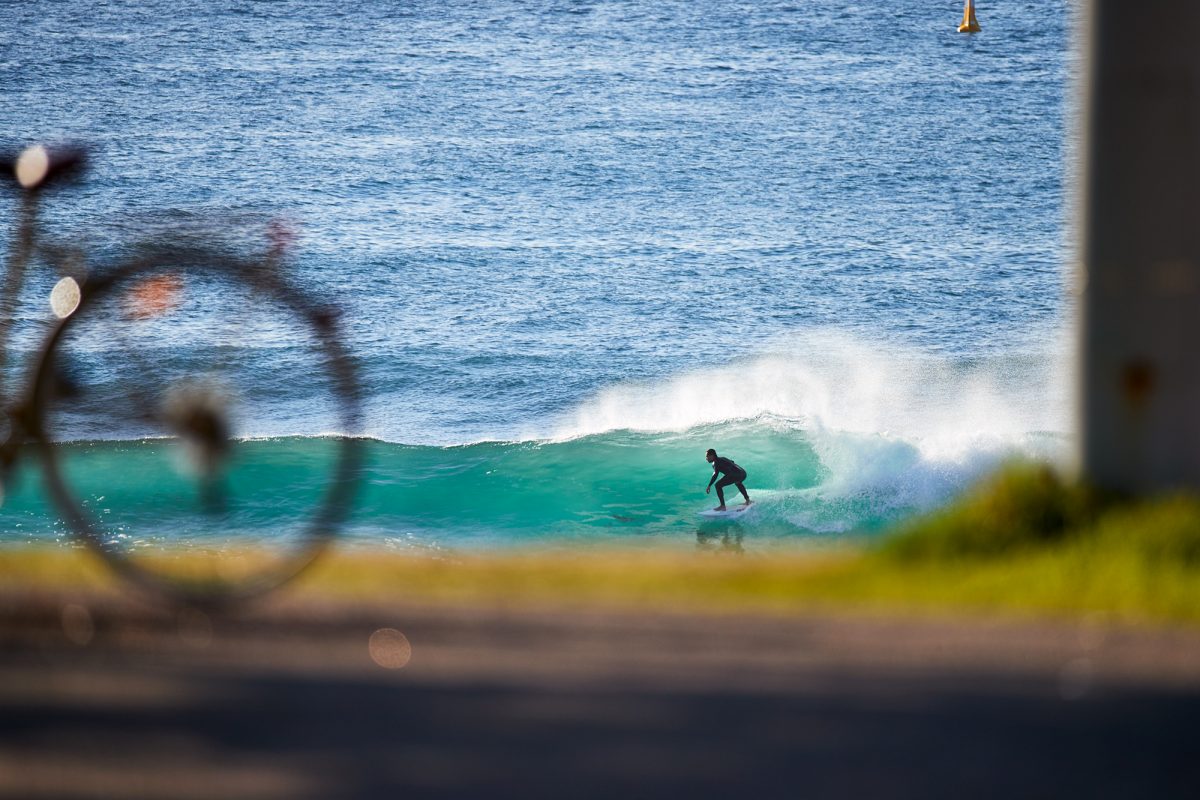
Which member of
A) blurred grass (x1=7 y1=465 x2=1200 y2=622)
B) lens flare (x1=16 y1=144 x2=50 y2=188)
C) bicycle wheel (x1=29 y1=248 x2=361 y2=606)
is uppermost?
lens flare (x1=16 y1=144 x2=50 y2=188)

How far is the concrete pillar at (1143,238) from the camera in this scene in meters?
3.37

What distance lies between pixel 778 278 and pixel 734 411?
21134 millimetres

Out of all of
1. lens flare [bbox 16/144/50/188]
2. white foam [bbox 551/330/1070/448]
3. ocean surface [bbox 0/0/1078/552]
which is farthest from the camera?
white foam [bbox 551/330/1070/448]

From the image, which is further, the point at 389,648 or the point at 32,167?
A: the point at 32,167

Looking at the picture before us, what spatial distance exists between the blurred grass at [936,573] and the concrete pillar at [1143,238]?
0.69 ft

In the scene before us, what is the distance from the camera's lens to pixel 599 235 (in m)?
62.9

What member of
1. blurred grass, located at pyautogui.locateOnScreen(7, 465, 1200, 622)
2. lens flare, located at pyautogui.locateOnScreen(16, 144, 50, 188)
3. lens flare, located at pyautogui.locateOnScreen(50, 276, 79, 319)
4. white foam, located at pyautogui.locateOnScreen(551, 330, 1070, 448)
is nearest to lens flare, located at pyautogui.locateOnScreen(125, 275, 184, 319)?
lens flare, located at pyautogui.locateOnScreen(50, 276, 79, 319)

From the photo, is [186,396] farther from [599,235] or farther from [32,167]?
[599,235]

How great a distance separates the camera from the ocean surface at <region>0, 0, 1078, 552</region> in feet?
110

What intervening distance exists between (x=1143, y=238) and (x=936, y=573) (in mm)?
1045

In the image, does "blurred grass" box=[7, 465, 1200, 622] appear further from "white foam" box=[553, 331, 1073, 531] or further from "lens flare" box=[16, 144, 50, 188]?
"white foam" box=[553, 331, 1073, 531]

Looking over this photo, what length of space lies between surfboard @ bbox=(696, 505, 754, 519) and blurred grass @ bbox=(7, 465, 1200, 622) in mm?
26456

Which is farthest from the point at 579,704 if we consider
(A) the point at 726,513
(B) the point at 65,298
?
(A) the point at 726,513

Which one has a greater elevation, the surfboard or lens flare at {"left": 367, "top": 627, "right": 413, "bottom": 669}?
lens flare at {"left": 367, "top": 627, "right": 413, "bottom": 669}
